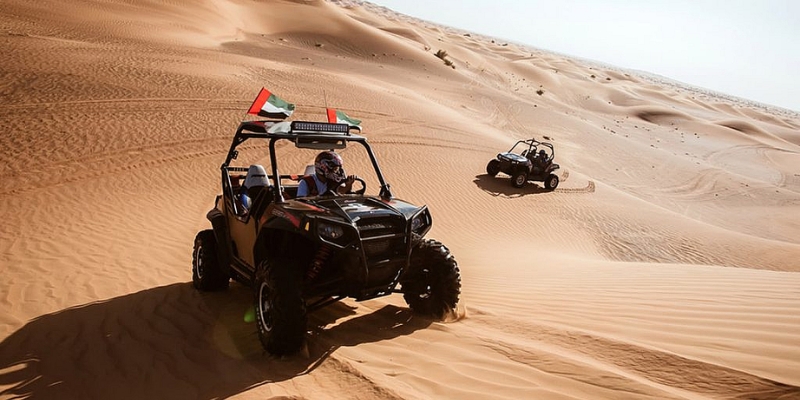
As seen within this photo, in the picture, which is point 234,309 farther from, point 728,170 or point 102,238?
point 728,170

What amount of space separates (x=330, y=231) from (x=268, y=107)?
2097mm

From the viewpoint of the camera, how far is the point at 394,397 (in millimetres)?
3336

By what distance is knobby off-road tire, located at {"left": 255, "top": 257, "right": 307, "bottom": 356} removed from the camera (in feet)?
12.5

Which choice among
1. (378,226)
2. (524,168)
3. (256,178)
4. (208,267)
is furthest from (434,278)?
(524,168)

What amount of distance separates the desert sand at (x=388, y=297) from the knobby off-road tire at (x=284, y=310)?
18cm


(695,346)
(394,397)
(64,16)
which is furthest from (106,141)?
(64,16)

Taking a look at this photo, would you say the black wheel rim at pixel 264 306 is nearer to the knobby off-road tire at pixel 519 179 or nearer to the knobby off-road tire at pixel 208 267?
the knobby off-road tire at pixel 208 267

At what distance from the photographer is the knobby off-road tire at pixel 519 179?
49.3 ft

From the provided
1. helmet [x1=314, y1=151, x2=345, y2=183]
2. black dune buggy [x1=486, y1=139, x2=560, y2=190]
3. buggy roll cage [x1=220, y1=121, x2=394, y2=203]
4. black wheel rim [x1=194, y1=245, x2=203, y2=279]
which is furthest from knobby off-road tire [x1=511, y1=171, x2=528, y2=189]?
black wheel rim [x1=194, y1=245, x2=203, y2=279]

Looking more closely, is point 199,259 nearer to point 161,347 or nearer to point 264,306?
point 161,347

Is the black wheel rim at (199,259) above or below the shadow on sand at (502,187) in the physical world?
below

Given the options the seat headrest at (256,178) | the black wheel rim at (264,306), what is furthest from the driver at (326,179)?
the black wheel rim at (264,306)

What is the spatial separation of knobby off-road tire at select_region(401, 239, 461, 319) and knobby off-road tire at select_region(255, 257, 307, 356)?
1.10m

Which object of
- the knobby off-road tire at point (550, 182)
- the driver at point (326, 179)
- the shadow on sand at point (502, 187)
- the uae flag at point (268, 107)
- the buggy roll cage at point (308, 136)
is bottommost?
the shadow on sand at point (502, 187)
